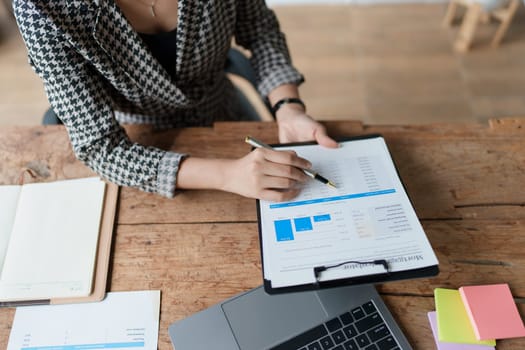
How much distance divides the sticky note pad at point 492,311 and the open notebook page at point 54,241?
2.23ft

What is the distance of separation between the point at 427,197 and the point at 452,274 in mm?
164

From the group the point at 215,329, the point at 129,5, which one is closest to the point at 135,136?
the point at 129,5

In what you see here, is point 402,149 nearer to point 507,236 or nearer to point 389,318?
point 507,236

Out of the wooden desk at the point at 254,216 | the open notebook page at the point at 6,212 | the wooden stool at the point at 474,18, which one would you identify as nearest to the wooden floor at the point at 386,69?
the wooden stool at the point at 474,18

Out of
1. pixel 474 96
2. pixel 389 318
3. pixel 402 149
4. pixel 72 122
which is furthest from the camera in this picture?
pixel 474 96

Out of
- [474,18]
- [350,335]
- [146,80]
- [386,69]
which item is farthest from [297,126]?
[474,18]

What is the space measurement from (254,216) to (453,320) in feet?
1.33

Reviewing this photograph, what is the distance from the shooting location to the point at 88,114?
2.82ft

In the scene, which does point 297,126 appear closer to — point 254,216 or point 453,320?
point 254,216

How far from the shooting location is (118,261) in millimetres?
840

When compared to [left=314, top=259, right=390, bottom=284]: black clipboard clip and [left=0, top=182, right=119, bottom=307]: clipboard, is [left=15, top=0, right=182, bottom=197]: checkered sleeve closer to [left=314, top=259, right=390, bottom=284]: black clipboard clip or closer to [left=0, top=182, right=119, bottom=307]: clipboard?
[left=0, top=182, right=119, bottom=307]: clipboard

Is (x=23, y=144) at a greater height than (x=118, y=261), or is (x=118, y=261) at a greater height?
(x=23, y=144)

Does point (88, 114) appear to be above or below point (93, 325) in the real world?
above

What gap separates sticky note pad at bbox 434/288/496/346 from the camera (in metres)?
0.74
